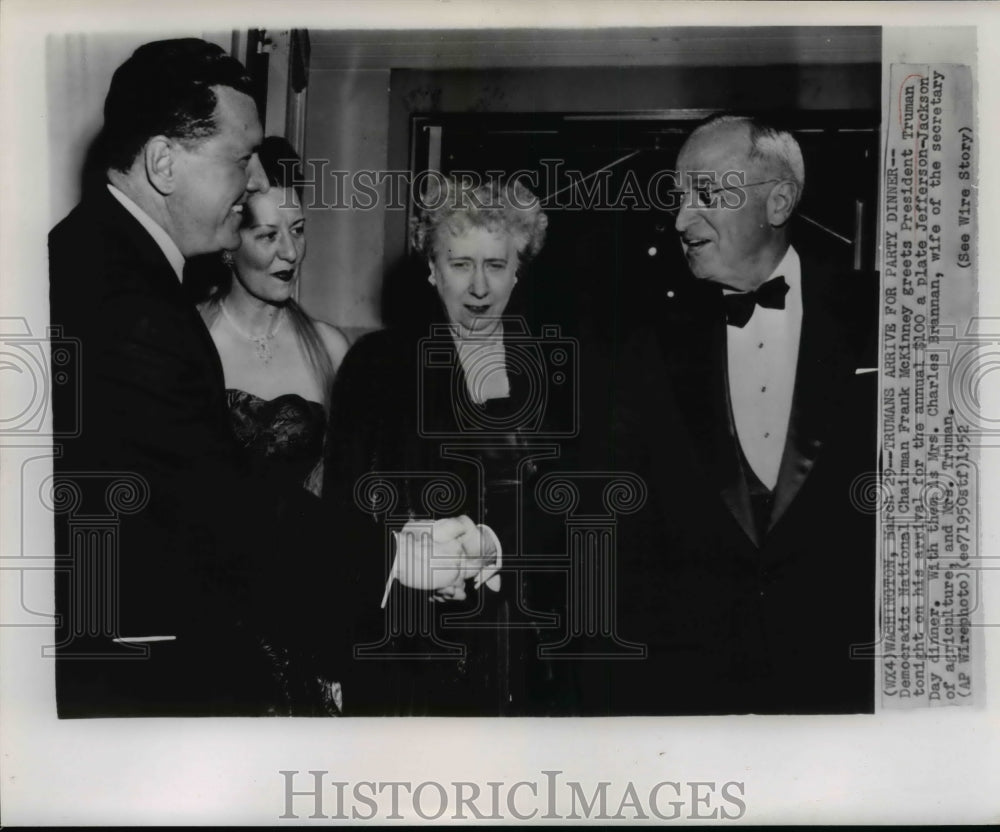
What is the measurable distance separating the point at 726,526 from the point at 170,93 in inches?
61.3

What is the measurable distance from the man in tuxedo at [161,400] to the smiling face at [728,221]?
96 centimetres

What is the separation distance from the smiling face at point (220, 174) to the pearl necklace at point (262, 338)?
0.20 metres

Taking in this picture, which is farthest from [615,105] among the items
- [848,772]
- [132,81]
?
[848,772]

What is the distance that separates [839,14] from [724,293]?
0.66 m

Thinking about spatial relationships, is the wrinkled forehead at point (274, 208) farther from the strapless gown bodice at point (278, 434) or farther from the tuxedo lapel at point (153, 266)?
the strapless gown bodice at point (278, 434)

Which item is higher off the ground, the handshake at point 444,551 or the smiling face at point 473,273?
the smiling face at point 473,273

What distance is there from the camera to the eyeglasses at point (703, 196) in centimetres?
225

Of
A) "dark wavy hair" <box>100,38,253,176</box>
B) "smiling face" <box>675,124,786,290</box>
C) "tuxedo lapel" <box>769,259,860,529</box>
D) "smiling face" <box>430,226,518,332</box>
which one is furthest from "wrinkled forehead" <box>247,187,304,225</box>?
"tuxedo lapel" <box>769,259,860,529</box>

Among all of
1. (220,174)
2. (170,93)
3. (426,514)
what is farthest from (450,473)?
(170,93)

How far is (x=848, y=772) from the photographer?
2.27 metres

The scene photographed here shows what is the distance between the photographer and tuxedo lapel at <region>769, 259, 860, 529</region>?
2.26 meters

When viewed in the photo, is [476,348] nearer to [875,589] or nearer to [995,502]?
[875,589]

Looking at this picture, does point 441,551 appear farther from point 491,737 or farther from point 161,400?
point 161,400

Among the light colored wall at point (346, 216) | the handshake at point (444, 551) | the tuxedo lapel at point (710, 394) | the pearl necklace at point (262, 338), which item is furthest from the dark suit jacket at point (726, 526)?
the pearl necklace at point (262, 338)
